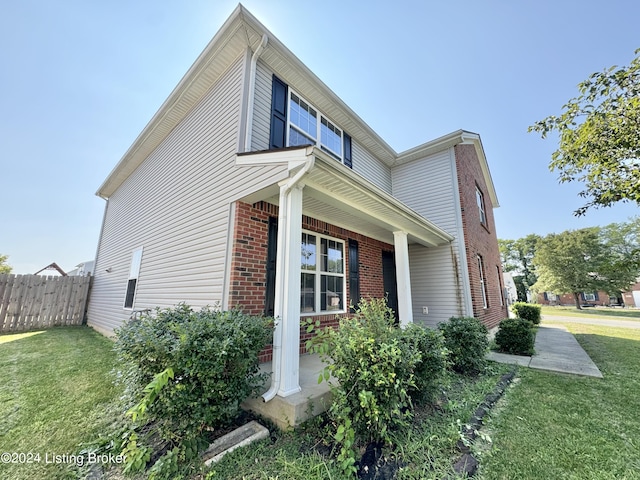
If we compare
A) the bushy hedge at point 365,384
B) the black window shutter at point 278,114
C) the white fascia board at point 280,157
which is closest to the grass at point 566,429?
the bushy hedge at point 365,384

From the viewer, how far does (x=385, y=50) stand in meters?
8.13

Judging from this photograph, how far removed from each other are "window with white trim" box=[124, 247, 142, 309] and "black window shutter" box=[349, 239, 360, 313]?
5798 mm

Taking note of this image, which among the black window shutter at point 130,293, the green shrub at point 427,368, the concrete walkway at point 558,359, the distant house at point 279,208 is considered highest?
the distant house at point 279,208

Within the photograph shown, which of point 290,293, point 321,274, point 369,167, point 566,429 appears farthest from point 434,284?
point 290,293

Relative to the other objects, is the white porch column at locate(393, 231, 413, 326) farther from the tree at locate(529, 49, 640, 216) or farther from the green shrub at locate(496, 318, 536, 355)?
the tree at locate(529, 49, 640, 216)

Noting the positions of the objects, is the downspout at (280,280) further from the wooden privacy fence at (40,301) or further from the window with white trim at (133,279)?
the wooden privacy fence at (40,301)

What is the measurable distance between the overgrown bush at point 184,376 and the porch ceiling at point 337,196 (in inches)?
81.1

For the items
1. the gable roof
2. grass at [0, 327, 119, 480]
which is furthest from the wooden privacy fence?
the gable roof

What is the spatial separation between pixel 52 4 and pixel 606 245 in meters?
40.9

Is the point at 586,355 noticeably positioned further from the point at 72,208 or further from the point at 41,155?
the point at 72,208

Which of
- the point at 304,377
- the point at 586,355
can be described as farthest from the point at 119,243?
the point at 586,355

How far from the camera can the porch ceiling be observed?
10.7 feet

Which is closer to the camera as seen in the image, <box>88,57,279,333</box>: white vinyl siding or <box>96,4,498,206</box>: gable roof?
<box>88,57,279,333</box>: white vinyl siding

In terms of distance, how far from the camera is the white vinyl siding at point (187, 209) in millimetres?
4363
